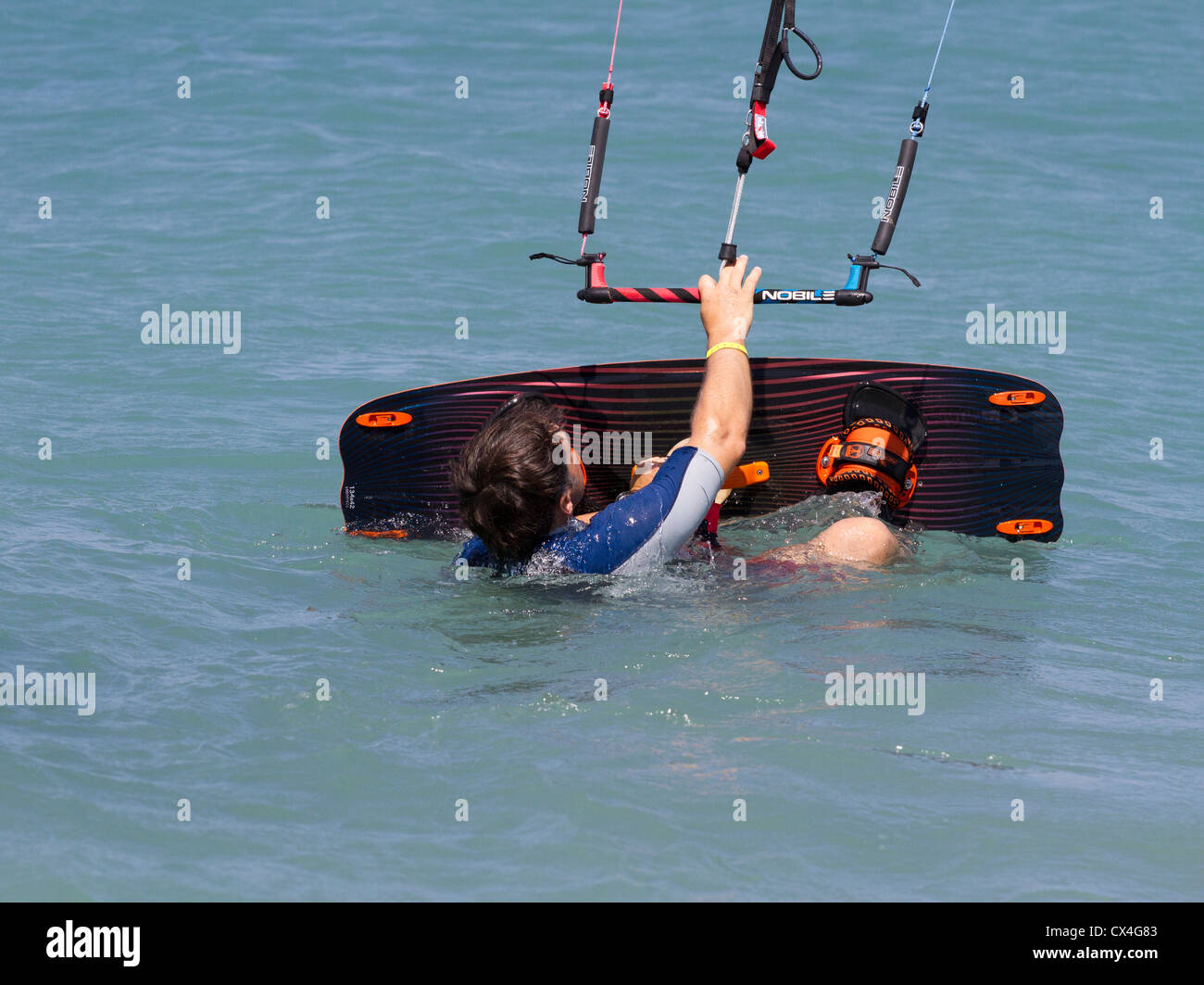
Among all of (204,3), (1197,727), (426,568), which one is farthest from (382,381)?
(204,3)

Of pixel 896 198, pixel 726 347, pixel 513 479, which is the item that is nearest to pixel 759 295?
pixel 726 347

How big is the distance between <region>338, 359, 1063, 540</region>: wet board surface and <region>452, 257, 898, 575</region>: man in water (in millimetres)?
1137

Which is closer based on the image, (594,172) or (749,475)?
(594,172)

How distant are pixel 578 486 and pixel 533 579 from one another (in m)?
0.38

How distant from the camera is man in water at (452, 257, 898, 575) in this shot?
4.59 meters

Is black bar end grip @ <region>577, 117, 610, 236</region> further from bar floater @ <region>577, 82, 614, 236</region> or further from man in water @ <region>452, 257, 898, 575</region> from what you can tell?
man in water @ <region>452, 257, 898, 575</region>

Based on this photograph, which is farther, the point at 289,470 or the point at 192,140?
the point at 192,140

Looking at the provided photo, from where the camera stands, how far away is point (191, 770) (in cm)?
376

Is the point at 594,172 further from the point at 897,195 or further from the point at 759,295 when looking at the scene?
the point at 897,195

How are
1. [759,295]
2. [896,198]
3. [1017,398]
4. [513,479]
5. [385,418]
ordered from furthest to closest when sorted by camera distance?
[385,418], [1017,398], [896,198], [759,295], [513,479]

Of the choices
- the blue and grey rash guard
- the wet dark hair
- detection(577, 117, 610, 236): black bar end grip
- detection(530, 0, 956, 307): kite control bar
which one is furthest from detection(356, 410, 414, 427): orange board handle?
the blue and grey rash guard

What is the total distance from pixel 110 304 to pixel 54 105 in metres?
5.78

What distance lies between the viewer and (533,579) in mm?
4797
